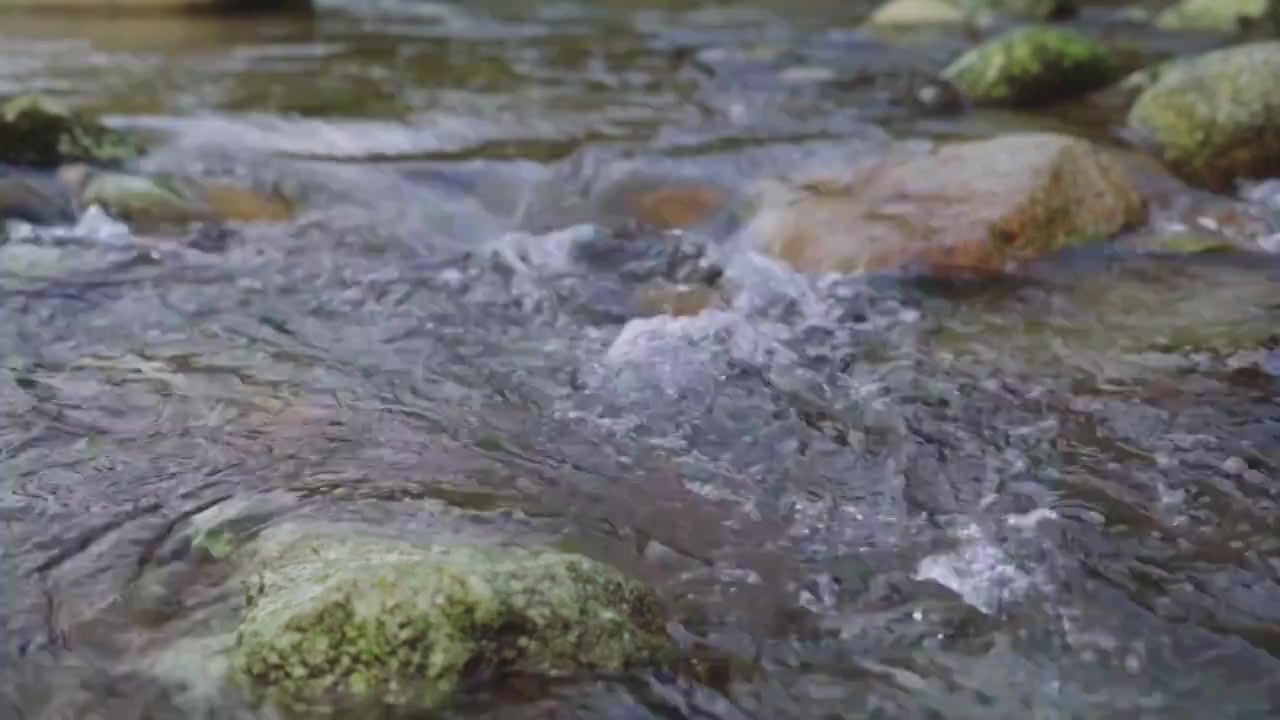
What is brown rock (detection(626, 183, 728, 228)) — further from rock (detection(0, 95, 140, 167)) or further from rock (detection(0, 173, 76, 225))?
rock (detection(0, 95, 140, 167))

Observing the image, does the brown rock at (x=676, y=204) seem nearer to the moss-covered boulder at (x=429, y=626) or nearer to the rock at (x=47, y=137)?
the rock at (x=47, y=137)

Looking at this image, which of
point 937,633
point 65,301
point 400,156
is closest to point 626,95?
point 400,156

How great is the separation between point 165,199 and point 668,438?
11.4ft

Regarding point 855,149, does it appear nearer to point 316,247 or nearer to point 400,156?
point 400,156

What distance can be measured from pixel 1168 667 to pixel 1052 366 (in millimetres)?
1858

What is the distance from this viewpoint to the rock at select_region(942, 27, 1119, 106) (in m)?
9.27

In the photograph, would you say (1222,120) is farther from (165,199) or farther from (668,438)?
(165,199)

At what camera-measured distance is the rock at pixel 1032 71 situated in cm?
927

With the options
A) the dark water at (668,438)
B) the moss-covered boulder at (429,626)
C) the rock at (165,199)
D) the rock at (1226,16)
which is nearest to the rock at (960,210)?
the dark water at (668,438)

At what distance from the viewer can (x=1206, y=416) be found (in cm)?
406

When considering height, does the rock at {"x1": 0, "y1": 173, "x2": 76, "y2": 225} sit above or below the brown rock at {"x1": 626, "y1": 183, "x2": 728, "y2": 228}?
below

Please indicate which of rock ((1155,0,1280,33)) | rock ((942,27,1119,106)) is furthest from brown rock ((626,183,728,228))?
rock ((1155,0,1280,33))

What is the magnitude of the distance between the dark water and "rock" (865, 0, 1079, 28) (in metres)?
6.50

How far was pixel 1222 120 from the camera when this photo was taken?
729cm
